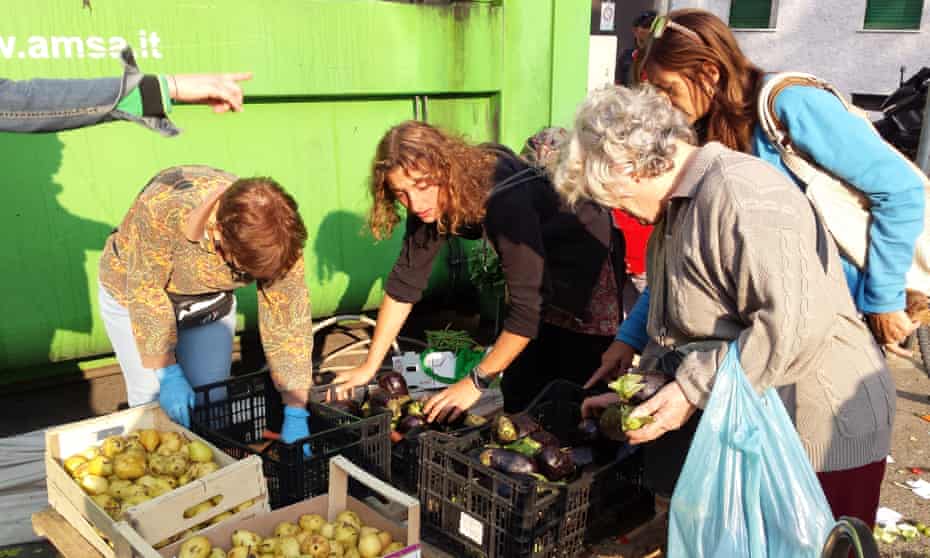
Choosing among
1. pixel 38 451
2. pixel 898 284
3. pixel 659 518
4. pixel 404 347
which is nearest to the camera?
pixel 898 284

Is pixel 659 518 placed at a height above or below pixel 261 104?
below

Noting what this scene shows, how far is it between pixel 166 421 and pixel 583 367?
165 centimetres

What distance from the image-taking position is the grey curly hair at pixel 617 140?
1.69 metres

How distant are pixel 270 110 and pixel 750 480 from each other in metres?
3.64

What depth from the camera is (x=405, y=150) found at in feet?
8.16

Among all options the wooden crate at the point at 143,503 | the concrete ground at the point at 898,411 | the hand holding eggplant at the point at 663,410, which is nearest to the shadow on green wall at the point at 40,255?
the concrete ground at the point at 898,411

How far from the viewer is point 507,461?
2.23m

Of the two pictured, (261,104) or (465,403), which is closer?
(465,403)

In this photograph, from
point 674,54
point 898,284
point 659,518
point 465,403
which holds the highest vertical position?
point 674,54

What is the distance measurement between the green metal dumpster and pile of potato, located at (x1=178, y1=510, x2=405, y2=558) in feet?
8.58

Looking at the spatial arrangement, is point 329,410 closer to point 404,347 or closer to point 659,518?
point 659,518

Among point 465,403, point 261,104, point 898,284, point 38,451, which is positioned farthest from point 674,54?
point 38,451

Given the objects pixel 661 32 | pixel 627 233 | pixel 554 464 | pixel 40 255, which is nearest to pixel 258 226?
pixel 554 464

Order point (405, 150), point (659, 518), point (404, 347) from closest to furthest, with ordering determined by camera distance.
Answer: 1. point (659, 518)
2. point (405, 150)
3. point (404, 347)
